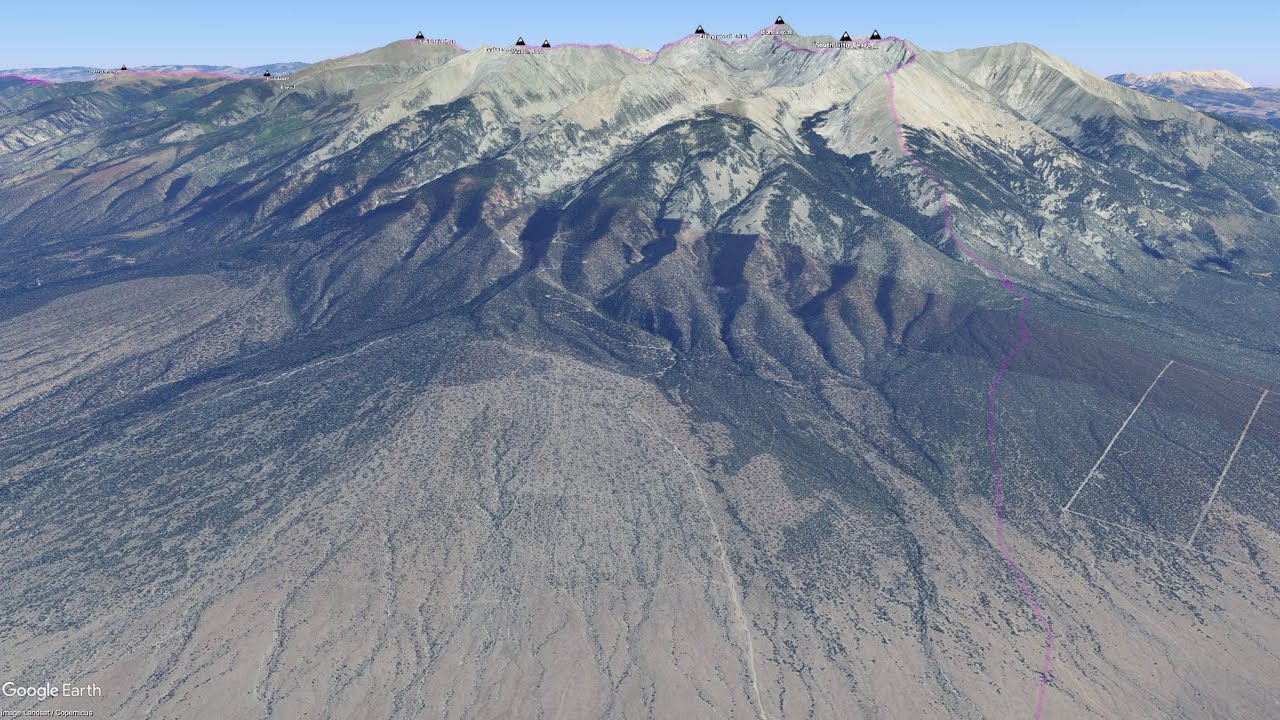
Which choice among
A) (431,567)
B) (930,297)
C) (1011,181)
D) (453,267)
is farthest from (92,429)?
(1011,181)

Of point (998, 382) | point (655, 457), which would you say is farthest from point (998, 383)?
point (655, 457)

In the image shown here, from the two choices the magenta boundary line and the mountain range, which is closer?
the mountain range

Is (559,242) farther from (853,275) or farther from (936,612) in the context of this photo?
(936,612)

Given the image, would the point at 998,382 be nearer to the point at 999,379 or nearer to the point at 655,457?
the point at 999,379

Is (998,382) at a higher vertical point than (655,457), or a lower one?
higher

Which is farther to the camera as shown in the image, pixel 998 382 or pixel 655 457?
pixel 998 382
